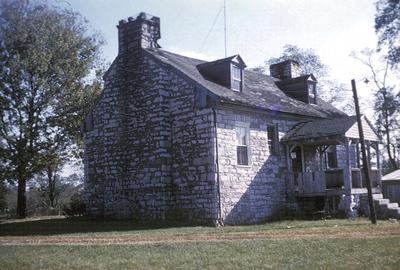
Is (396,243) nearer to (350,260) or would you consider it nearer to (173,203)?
(350,260)

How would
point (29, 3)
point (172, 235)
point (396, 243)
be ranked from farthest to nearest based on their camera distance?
point (29, 3) → point (172, 235) → point (396, 243)

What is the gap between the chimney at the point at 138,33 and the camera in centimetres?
2195

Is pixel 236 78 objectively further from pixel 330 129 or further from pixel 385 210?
pixel 385 210

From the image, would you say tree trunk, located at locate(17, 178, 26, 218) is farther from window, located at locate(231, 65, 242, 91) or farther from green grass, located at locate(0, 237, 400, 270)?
green grass, located at locate(0, 237, 400, 270)

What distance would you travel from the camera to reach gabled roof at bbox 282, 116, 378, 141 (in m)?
20.2

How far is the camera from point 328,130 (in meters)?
20.7

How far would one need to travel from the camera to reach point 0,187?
33.1 meters

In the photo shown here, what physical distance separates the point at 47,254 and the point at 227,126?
10229 millimetres

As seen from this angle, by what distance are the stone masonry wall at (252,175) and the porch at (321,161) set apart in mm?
Result: 658

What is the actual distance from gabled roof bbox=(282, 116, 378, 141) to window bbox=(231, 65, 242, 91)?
3.33 meters

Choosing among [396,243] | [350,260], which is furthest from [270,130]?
[350,260]

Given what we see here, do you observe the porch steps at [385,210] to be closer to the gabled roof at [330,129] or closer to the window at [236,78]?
the gabled roof at [330,129]

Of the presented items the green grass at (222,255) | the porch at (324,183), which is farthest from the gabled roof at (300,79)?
the green grass at (222,255)

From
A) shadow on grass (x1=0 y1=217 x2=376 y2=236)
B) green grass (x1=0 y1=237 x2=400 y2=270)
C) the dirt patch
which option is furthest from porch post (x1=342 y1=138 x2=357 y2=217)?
green grass (x1=0 y1=237 x2=400 y2=270)
